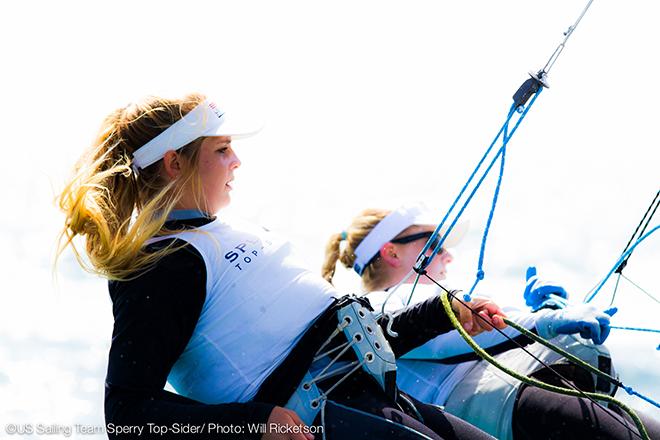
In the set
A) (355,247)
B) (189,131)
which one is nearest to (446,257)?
(355,247)

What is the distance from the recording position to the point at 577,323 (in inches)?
112

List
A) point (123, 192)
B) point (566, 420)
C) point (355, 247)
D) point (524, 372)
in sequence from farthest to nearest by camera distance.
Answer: point (355, 247), point (524, 372), point (566, 420), point (123, 192)

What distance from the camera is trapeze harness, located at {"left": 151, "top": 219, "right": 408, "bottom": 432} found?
2.26 metres

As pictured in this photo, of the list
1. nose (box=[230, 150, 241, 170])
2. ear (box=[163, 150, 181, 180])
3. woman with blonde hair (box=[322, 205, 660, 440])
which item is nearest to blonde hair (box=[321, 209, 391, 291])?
woman with blonde hair (box=[322, 205, 660, 440])

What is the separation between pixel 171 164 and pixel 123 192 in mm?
160

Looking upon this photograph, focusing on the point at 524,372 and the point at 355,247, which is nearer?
the point at 524,372

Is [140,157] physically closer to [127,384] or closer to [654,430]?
[127,384]

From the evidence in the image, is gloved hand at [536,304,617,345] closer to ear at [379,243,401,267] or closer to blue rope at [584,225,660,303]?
blue rope at [584,225,660,303]

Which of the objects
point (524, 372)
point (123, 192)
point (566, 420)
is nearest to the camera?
point (123, 192)

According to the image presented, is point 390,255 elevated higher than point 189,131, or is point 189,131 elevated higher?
point 189,131

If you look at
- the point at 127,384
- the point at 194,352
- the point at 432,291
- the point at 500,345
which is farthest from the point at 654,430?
the point at 127,384

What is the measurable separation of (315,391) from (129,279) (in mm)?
564

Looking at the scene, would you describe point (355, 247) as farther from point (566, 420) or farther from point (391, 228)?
point (566, 420)

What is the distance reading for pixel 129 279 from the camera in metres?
2.19
